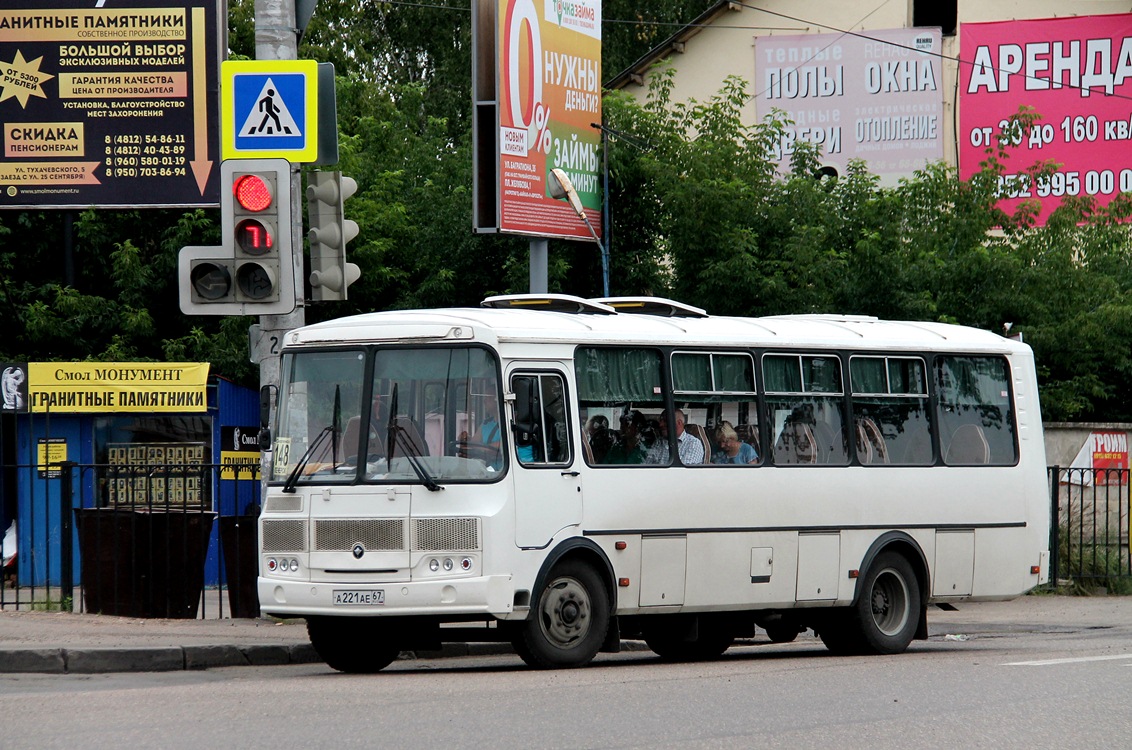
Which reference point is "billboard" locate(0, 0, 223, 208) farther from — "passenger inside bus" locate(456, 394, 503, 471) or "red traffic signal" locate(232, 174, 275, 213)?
"passenger inside bus" locate(456, 394, 503, 471)

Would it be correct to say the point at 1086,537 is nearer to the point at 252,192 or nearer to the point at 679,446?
the point at 679,446

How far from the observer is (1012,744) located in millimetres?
8188

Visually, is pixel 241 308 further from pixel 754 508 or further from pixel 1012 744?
pixel 1012 744

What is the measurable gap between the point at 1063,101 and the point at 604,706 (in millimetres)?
27193

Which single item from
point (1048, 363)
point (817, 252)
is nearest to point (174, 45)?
point (817, 252)

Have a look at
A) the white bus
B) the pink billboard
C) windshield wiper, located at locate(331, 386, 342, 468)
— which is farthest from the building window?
windshield wiper, located at locate(331, 386, 342, 468)

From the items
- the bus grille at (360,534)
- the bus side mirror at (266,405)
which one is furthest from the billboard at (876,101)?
the bus grille at (360,534)

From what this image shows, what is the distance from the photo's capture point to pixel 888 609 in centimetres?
1470

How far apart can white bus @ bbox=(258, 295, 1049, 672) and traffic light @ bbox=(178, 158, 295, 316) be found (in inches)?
27.2

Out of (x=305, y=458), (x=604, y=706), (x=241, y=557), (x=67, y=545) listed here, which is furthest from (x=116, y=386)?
(x=604, y=706)

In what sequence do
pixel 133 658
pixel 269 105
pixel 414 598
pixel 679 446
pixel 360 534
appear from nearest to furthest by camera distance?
pixel 414 598, pixel 360 534, pixel 133 658, pixel 679 446, pixel 269 105

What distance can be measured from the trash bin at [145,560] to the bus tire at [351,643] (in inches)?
107

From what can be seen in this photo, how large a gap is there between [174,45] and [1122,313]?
12.9 metres

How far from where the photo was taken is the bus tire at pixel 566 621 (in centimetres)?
1193
